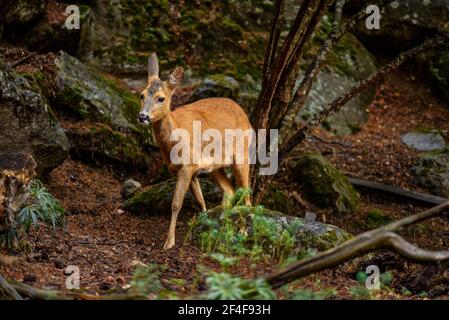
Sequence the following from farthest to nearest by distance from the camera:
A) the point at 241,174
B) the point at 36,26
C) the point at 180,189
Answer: the point at 36,26
the point at 241,174
the point at 180,189

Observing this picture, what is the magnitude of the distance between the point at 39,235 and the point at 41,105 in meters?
2.10

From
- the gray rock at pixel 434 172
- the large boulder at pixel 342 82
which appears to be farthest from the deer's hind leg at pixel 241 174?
the large boulder at pixel 342 82

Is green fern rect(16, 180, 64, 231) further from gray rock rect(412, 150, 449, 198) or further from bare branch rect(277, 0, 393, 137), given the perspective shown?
gray rock rect(412, 150, 449, 198)

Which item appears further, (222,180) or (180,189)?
(222,180)

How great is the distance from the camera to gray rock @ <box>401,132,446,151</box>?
1409 cm

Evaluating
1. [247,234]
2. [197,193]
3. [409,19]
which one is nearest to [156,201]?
[197,193]

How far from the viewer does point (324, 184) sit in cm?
1173

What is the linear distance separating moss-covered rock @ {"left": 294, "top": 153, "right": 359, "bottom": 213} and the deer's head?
3.60 metres

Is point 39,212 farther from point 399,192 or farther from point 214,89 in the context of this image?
point 399,192

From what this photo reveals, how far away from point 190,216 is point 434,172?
4877 millimetres

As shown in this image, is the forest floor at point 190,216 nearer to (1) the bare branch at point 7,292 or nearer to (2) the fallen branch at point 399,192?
(2) the fallen branch at point 399,192

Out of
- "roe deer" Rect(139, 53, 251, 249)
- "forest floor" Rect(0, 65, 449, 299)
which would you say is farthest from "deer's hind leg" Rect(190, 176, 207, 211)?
"forest floor" Rect(0, 65, 449, 299)

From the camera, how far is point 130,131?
1148 cm
